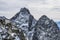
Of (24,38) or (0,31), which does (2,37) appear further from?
(24,38)

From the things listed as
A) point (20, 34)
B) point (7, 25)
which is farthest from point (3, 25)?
point (20, 34)

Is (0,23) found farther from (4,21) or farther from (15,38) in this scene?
(15,38)

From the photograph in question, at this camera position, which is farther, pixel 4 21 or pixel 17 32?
pixel 4 21

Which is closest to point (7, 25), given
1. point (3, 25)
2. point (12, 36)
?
point (3, 25)

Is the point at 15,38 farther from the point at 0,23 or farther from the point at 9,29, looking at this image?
the point at 0,23

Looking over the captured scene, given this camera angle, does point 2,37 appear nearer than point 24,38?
Yes

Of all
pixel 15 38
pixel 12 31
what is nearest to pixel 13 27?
pixel 12 31

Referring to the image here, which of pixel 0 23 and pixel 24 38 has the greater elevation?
pixel 0 23
